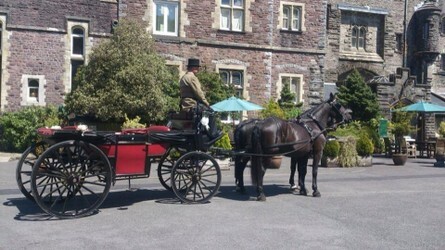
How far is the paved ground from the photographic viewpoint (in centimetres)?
621

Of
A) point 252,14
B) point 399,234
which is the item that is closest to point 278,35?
point 252,14

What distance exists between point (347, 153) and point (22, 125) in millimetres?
11630

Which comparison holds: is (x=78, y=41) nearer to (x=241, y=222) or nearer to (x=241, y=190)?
(x=241, y=190)

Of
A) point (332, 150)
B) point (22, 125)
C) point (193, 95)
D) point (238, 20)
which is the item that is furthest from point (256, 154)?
point (238, 20)

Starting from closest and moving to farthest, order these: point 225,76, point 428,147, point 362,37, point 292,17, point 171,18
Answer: point 171,18, point 428,147, point 225,76, point 292,17, point 362,37

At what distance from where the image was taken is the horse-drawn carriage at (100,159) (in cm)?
730

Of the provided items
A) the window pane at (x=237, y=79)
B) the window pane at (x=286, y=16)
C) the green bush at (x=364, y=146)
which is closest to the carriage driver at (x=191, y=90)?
the green bush at (x=364, y=146)

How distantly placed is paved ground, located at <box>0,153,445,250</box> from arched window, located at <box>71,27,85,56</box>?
1075cm

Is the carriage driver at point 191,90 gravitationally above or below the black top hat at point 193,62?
below

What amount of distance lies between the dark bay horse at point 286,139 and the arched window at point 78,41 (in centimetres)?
1275

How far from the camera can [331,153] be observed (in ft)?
52.2

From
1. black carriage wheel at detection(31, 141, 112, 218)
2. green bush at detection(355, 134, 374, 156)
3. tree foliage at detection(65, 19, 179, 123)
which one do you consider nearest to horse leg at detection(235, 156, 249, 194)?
black carriage wheel at detection(31, 141, 112, 218)

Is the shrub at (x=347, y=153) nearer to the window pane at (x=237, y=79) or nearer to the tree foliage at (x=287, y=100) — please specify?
the tree foliage at (x=287, y=100)

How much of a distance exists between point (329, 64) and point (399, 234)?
26.3m
